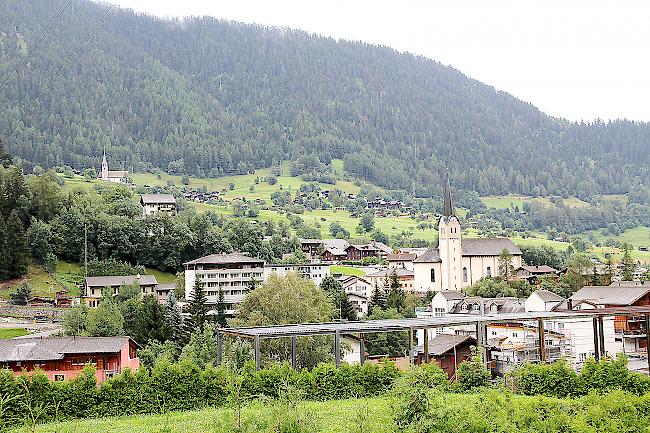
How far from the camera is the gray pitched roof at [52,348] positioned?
31844 millimetres

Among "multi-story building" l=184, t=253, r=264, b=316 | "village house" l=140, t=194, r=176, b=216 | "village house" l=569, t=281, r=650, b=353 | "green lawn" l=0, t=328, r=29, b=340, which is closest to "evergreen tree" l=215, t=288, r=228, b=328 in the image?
"multi-story building" l=184, t=253, r=264, b=316

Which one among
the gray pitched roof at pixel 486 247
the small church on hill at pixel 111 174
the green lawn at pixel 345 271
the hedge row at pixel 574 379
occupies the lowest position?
the hedge row at pixel 574 379

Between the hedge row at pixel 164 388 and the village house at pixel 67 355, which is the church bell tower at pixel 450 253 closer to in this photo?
the village house at pixel 67 355

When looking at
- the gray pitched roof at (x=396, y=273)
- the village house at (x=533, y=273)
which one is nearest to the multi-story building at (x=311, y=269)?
the gray pitched roof at (x=396, y=273)

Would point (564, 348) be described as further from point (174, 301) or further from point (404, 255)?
point (404, 255)

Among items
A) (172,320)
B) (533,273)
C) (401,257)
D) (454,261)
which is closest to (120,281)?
(172,320)

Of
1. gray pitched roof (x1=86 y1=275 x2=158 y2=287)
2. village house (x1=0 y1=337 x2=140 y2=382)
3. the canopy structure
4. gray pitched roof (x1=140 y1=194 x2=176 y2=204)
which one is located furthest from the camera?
gray pitched roof (x1=140 y1=194 x2=176 y2=204)

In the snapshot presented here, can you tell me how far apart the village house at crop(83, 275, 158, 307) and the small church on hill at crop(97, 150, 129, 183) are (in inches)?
3195

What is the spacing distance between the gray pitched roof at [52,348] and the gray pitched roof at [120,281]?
27.4m

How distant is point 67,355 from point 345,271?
57.7 m

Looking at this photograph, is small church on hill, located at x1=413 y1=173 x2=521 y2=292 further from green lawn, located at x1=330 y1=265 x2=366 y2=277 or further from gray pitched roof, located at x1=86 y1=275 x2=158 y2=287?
gray pitched roof, located at x1=86 y1=275 x2=158 y2=287

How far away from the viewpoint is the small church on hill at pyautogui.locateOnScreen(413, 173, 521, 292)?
8269 cm

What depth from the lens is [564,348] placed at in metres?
28.3

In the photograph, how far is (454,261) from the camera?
8300 centimetres
